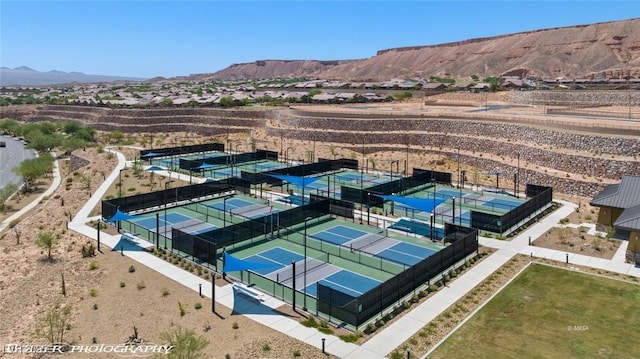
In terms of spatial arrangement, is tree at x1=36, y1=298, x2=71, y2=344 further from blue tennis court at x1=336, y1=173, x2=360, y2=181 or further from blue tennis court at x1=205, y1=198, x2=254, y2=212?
blue tennis court at x1=336, y1=173, x2=360, y2=181

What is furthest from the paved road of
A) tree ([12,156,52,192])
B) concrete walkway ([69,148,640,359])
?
concrete walkway ([69,148,640,359])

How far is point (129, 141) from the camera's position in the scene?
78938 mm

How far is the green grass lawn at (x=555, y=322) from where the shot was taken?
18.3 m

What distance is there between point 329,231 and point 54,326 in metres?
17.8

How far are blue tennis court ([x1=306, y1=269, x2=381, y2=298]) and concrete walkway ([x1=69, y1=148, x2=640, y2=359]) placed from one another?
2.78m

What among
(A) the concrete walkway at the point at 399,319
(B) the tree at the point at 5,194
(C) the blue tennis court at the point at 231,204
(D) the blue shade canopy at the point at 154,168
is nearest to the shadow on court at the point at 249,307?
(A) the concrete walkway at the point at 399,319

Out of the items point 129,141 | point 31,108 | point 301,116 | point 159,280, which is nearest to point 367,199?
point 159,280

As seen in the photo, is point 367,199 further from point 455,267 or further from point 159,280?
point 159,280

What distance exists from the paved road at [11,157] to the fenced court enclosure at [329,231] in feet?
103

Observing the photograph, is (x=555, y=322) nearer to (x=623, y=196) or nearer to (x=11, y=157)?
(x=623, y=196)

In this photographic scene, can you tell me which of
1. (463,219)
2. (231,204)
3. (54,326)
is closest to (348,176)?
(231,204)

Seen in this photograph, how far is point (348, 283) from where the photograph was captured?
2452 centimetres

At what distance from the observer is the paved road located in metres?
60.4

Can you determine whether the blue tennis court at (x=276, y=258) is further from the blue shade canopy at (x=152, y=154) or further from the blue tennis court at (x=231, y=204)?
the blue shade canopy at (x=152, y=154)
